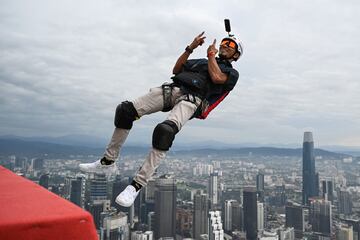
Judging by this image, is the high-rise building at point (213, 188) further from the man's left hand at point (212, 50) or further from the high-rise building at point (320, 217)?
the man's left hand at point (212, 50)

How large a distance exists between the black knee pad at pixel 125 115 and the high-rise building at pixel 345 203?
8753 cm

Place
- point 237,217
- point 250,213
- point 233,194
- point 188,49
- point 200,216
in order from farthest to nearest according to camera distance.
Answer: point 233,194 → point 250,213 → point 237,217 → point 200,216 → point 188,49

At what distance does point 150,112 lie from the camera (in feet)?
12.8

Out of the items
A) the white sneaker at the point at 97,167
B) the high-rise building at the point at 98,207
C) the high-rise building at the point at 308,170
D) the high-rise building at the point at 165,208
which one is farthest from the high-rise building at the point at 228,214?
the white sneaker at the point at 97,167

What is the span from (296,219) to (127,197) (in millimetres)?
74239

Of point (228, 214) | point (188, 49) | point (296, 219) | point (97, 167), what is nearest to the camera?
point (188, 49)

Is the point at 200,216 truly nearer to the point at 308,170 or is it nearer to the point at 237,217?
the point at 237,217

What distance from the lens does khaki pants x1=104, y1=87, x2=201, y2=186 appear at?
3410 mm

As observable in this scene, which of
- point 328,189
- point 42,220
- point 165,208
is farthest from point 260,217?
point 42,220

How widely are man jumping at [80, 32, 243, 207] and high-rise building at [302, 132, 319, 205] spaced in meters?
90.4

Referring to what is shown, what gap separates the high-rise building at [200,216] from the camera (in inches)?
2293

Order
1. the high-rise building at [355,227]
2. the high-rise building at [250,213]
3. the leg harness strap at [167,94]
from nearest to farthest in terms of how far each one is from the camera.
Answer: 1. the leg harness strap at [167,94]
2. the high-rise building at [355,227]
3. the high-rise building at [250,213]

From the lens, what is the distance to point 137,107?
380 cm

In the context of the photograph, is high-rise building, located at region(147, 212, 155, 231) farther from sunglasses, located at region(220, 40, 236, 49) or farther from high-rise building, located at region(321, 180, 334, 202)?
sunglasses, located at region(220, 40, 236, 49)
